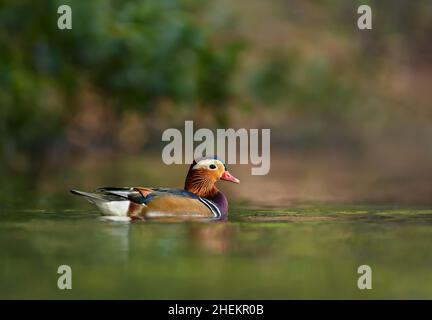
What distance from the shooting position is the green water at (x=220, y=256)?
8320mm

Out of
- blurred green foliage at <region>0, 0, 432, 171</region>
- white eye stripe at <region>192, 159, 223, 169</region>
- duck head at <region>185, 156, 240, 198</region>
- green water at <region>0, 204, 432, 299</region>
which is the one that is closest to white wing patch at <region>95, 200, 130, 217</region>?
green water at <region>0, 204, 432, 299</region>

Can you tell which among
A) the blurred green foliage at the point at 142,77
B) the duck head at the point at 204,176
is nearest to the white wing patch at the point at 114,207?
the duck head at the point at 204,176

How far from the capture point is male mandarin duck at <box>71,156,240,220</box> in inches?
441

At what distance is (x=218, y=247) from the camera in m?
10.0

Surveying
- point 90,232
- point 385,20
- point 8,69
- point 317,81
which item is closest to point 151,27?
point 8,69

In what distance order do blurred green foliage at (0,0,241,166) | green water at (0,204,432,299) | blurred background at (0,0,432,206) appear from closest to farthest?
green water at (0,204,432,299) < blurred background at (0,0,432,206) < blurred green foliage at (0,0,241,166)

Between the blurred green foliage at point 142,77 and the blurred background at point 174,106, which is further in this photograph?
the blurred green foliage at point 142,77

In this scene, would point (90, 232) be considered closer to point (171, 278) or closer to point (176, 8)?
point (171, 278)

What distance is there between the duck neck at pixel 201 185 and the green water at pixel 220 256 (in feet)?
1.37

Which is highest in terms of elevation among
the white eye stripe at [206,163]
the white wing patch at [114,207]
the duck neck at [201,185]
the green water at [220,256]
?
the white eye stripe at [206,163]

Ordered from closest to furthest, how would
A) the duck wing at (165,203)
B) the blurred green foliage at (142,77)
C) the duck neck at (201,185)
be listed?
the duck wing at (165,203) < the duck neck at (201,185) < the blurred green foliage at (142,77)

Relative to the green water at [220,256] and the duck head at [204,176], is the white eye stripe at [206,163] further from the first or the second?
the green water at [220,256]

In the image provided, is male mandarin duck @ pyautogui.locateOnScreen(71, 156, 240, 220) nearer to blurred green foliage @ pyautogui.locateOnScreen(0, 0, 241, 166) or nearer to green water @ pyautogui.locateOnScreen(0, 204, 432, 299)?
green water @ pyautogui.locateOnScreen(0, 204, 432, 299)

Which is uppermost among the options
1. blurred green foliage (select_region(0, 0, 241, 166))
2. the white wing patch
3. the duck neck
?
blurred green foliage (select_region(0, 0, 241, 166))
